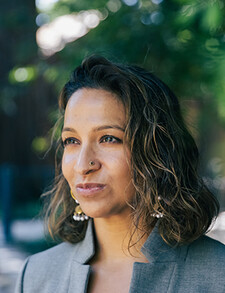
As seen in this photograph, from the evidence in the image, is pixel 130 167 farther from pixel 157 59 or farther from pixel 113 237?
pixel 157 59

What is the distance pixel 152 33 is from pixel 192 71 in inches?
12.9

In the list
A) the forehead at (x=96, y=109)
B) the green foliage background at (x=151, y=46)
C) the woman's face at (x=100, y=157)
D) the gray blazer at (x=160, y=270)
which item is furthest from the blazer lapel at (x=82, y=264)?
the green foliage background at (x=151, y=46)

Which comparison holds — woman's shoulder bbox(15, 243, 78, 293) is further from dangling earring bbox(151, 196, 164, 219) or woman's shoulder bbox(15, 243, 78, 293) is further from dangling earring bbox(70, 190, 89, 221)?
dangling earring bbox(151, 196, 164, 219)

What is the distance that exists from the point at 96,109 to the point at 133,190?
324 mm

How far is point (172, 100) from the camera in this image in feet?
6.22

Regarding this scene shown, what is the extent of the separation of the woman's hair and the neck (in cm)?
5

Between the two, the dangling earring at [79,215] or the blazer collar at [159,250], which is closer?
the blazer collar at [159,250]

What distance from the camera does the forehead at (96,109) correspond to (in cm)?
167

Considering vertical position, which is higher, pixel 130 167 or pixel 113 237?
pixel 130 167

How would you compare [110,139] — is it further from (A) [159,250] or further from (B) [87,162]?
→ (A) [159,250]

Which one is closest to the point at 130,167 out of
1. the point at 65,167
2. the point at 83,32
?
the point at 65,167

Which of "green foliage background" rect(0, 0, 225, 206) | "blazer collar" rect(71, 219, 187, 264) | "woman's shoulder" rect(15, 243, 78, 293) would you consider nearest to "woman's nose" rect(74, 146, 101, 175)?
"blazer collar" rect(71, 219, 187, 264)

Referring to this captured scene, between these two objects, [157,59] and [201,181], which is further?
[157,59]

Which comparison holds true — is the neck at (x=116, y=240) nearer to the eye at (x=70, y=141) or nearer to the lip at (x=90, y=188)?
the lip at (x=90, y=188)
